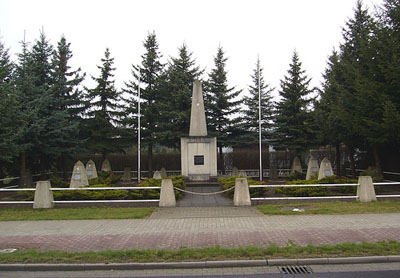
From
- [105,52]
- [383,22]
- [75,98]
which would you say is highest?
[105,52]

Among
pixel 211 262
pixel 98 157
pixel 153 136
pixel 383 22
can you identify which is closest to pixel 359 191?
pixel 211 262

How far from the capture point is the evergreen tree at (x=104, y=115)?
27469 millimetres

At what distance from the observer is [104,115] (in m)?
28.2

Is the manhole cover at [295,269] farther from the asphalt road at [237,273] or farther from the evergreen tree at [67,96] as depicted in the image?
the evergreen tree at [67,96]

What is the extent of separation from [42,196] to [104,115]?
16794 mm

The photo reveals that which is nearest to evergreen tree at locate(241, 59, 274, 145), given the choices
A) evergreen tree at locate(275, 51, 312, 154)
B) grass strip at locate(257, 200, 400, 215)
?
evergreen tree at locate(275, 51, 312, 154)

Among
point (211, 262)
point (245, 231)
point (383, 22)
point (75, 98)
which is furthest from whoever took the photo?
point (75, 98)

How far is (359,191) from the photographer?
1268cm

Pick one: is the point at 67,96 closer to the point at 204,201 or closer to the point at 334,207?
the point at 204,201

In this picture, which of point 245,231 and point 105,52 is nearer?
point 245,231

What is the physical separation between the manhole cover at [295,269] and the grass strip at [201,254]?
309 mm

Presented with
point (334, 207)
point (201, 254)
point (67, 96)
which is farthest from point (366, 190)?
point (67, 96)

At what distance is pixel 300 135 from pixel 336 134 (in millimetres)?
5549

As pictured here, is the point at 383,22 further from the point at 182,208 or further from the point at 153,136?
the point at 153,136
